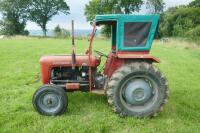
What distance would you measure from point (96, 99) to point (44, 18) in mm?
59090

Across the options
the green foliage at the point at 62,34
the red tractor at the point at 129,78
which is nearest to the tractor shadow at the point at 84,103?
the red tractor at the point at 129,78

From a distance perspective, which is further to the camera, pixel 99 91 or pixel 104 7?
pixel 104 7

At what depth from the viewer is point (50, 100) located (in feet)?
23.5

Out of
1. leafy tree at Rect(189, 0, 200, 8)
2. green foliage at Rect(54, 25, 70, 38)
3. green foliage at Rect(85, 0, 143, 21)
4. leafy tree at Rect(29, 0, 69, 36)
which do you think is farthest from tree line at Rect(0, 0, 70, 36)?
leafy tree at Rect(189, 0, 200, 8)

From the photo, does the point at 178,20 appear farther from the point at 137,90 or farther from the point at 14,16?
the point at 137,90

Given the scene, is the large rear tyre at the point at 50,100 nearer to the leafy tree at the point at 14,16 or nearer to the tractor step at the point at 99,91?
the tractor step at the point at 99,91

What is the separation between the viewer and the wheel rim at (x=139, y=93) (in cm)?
731

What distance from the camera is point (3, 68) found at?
13727mm

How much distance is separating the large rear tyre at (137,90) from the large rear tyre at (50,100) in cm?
89

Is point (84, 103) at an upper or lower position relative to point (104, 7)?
lower

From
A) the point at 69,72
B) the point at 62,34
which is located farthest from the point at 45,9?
the point at 69,72

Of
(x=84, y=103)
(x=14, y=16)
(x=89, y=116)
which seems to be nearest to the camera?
(x=89, y=116)

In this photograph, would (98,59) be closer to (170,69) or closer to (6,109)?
(6,109)

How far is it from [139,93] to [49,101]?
1763 millimetres
